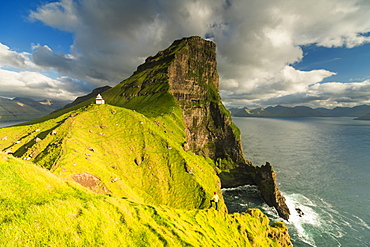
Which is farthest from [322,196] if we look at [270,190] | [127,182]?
[127,182]

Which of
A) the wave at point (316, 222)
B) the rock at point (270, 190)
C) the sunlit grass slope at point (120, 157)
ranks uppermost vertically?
the sunlit grass slope at point (120, 157)

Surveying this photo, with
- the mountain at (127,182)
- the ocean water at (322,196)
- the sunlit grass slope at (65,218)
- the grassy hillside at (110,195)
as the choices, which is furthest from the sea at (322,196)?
the sunlit grass slope at (65,218)

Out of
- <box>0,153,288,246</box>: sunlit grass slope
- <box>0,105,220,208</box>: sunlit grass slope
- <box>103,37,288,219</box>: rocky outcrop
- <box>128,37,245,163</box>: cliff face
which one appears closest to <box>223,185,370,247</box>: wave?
<box>103,37,288,219</box>: rocky outcrop

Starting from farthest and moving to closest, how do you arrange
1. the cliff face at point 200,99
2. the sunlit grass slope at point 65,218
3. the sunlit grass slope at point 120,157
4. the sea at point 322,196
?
the cliff face at point 200,99 < the sea at point 322,196 < the sunlit grass slope at point 120,157 < the sunlit grass slope at point 65,218

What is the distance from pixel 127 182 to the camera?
53469 mm

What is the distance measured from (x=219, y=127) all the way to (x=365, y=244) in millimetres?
114507

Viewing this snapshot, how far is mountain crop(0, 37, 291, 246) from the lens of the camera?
43.1 ft

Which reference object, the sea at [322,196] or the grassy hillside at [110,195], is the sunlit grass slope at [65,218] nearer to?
the grassy hillside at [110,195]

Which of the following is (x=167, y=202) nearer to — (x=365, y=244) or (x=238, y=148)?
(x=365, y=244)

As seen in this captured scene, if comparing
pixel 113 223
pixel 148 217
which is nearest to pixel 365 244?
pixel 148 217

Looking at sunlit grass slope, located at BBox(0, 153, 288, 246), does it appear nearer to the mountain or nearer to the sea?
the mountain

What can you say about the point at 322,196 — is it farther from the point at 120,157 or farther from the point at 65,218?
the point at 65,218

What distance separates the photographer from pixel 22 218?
440 inches

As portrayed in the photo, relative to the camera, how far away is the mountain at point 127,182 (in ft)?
43.1
